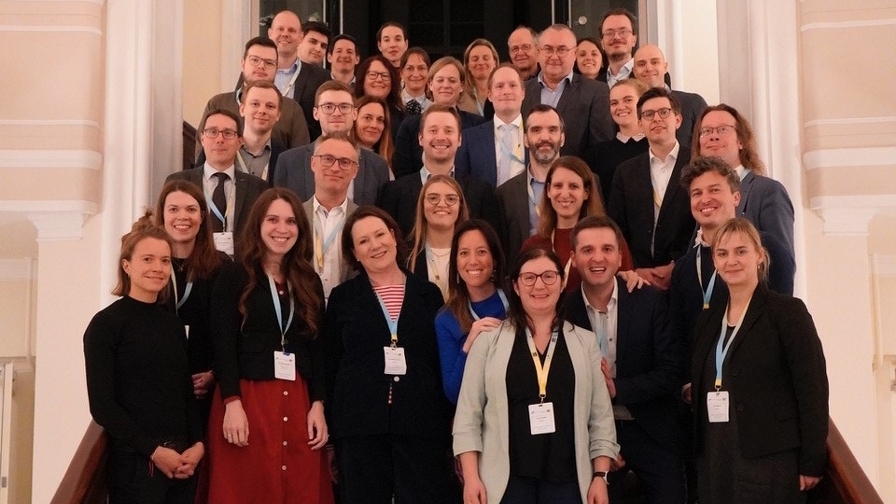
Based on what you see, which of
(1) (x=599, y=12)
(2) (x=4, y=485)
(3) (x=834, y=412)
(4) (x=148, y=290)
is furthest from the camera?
(1) (x=599, y=12)

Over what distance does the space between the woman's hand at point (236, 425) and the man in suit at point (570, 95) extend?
2.55m

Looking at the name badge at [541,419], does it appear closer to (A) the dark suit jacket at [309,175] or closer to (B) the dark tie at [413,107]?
(A) the dark suit jacket at [309,175]

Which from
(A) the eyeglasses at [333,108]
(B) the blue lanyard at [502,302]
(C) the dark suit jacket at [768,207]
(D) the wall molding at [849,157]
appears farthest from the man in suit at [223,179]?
(D) the wall molding at [849,157]

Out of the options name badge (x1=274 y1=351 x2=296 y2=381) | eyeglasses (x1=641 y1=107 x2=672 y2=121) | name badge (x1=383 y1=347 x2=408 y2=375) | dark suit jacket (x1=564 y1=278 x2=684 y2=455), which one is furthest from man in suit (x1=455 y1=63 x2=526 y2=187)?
name badge (x1=274 y1=351 x2=296 y2=381)

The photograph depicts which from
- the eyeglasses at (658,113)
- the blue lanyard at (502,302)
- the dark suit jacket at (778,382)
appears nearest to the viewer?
the dark suit jacket at (778,382)

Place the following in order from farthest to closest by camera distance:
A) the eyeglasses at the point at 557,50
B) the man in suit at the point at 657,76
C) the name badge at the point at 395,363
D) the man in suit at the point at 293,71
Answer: the man in suit at the point at 293,71 → the eyeglasses at the point at 557,50 → the man in suit at the point at 657,76 → the name badge at the point at 395,363

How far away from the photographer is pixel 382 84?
21.5ft

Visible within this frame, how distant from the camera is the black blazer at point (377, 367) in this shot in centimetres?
426

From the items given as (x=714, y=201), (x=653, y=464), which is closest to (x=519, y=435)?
(x=653, y=464)

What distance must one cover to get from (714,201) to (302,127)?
2.51m

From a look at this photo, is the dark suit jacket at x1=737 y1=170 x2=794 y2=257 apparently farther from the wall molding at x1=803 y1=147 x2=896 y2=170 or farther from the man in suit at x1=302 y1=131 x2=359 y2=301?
the man in suit at x1=302 y1=131 x2=359 y2=301

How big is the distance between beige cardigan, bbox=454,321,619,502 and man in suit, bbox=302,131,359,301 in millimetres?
955

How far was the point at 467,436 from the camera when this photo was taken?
4105 millimetres

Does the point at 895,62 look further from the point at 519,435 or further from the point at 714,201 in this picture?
the point at 519,435
